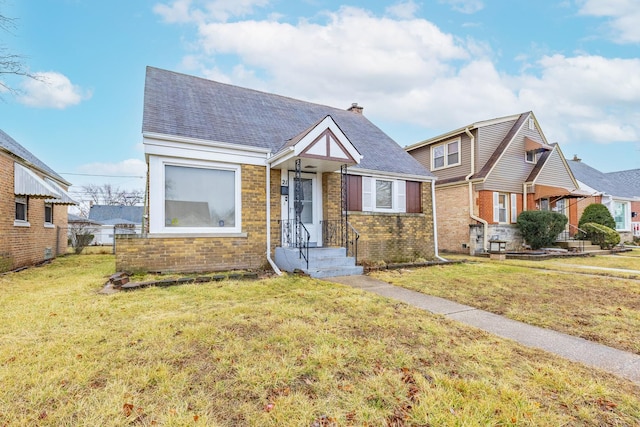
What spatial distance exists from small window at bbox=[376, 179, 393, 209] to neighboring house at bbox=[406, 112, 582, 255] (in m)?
A: 6.50

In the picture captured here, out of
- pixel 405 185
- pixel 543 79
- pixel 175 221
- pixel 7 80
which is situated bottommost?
pixel 175 221

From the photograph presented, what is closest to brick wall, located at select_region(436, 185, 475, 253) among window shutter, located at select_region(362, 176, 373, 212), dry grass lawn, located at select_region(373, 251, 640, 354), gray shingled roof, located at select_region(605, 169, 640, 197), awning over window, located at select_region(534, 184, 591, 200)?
awning over window, located at select_region(534, 184, 591, 200)

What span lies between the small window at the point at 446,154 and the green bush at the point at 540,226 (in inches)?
175

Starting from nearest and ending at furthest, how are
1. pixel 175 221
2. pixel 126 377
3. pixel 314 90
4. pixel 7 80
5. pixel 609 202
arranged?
pixel 126 377
pixel 175 221
pixel 7 80
pixel 609 202
pixel 314 90

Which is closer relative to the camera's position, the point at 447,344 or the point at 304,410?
the point at 304,410

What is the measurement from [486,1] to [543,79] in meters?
9.04

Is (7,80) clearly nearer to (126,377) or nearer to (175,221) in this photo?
(175,221)

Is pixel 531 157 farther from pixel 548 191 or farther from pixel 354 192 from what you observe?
pixel 354 192

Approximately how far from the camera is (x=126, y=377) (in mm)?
2688

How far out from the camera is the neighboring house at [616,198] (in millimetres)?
22183

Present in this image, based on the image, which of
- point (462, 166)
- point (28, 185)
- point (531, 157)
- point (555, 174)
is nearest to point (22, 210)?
point (28, 185)

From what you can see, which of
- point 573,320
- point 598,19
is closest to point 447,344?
point 573,320

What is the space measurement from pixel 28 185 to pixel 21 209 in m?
1.24

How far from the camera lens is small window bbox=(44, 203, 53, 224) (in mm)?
13023
